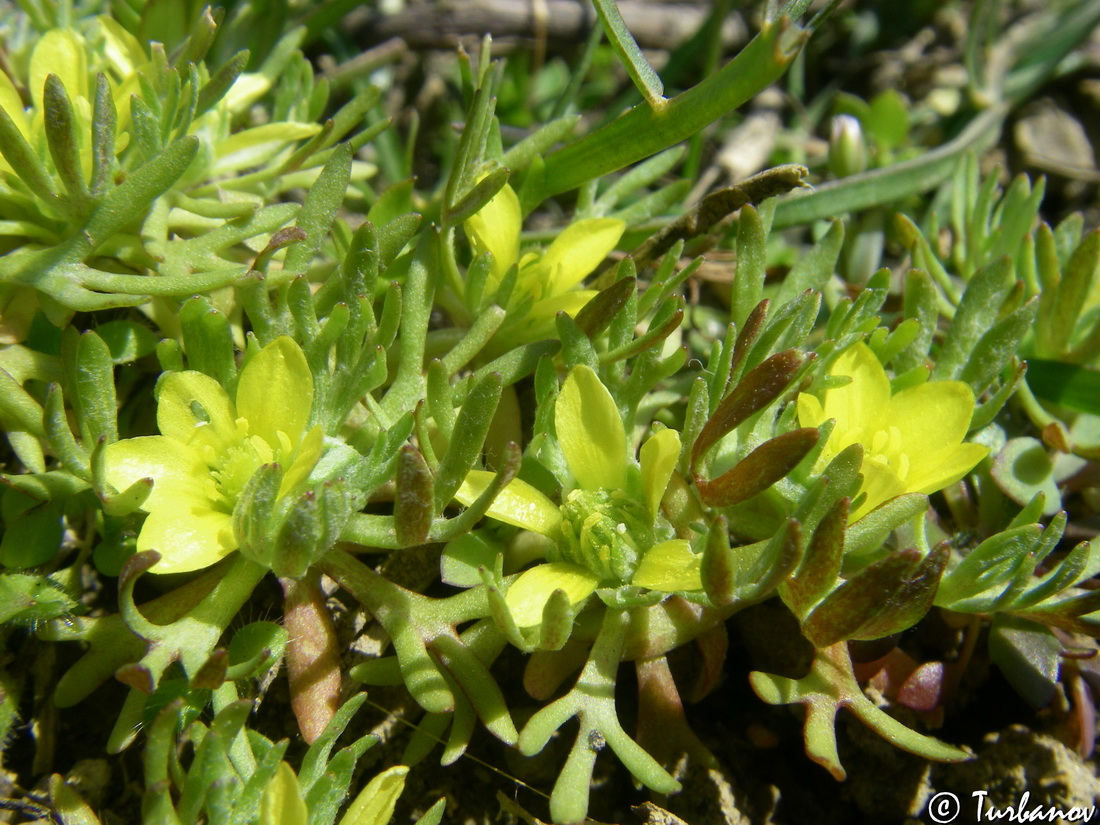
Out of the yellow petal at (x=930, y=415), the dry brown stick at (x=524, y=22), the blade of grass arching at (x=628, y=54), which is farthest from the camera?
the dry brown stick at (x=524, y=22)

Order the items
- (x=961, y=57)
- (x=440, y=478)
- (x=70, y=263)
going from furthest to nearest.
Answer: (x=961, y=57), (x=70, y=263), (x=440, y=478)

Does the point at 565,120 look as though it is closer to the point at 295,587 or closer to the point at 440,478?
the point at 440,478

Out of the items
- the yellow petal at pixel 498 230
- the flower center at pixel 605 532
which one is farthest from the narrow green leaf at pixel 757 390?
the yellow petal at pixel 498 230

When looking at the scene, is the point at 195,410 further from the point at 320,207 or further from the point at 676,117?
the point at 676,117

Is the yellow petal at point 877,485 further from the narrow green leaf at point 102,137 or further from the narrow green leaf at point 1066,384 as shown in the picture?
the narrow green leaf at point 102,137

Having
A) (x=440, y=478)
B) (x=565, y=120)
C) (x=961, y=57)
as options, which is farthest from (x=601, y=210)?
(x=961, y=57)

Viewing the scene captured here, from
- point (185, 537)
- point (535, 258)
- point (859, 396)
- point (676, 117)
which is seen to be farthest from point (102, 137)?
point (859, 396)
